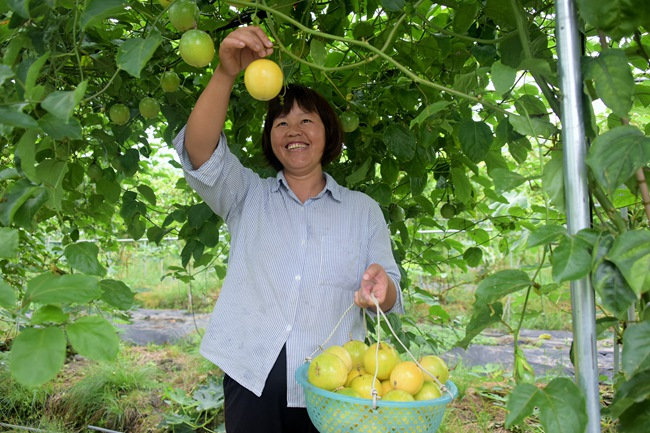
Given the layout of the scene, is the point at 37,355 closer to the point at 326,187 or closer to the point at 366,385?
the point at 366,385

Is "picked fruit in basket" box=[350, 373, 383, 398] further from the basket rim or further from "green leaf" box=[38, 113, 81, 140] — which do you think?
"green leaf" box=[38, 113, 81, 140]

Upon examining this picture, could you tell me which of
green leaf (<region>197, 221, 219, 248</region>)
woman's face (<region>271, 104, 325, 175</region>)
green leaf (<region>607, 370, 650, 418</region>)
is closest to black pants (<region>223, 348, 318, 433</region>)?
woman's face (<region>271, 104, 325, 175</region>)

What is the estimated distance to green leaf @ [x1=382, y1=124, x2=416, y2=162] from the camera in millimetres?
2113

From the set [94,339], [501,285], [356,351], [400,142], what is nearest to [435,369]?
[356,351]

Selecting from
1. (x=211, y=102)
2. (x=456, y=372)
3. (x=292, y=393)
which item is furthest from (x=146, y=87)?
(x=456, y=372)

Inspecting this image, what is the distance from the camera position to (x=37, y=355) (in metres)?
0.71

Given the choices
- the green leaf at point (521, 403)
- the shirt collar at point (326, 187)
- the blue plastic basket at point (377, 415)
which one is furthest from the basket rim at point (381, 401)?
the shirt collar at point (326, 187)

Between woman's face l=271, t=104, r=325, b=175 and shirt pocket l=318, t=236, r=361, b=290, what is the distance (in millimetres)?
276

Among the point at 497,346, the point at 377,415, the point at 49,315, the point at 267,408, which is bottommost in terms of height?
the point at 497,346

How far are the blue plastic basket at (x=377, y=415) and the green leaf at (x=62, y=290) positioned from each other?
0.52 metres

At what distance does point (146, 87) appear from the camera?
7.34ft

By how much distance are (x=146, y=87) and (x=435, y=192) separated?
1420mm

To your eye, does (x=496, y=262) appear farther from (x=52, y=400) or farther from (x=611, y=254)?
(x=611, y=254)

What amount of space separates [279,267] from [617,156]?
3.72ft
